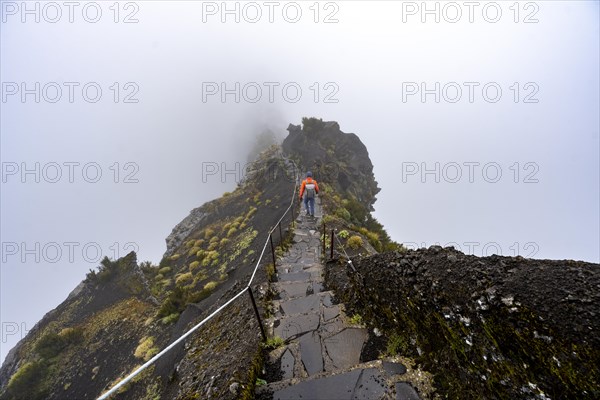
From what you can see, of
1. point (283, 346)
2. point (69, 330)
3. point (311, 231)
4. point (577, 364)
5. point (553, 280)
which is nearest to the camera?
point (577, 364)

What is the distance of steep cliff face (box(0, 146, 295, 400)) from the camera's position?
7.20 meters

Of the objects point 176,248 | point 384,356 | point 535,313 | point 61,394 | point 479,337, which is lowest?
point 61,394

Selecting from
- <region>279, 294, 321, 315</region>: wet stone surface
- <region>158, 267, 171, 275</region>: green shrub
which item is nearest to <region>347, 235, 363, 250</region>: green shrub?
<region>279, 294, 321, 315</region>: wet stone surface

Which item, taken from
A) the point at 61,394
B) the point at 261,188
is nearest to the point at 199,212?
the point at 261,188

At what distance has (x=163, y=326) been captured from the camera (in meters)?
15.9

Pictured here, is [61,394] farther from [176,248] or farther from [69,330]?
[176,248]

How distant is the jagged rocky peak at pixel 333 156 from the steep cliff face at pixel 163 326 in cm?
645

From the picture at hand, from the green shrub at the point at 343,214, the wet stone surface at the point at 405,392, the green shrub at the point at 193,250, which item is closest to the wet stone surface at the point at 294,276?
the wet stone surface at the point at 405,392

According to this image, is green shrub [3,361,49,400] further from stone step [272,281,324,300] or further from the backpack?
the backpack

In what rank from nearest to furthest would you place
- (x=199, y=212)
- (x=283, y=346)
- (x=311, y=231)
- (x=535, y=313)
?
(x=535, y=313) < (x=283, y=346) < (x=311, y=231) < (x=199, y=212)

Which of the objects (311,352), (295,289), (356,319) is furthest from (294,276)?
A: (311,352)

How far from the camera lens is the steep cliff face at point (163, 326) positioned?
7199mm

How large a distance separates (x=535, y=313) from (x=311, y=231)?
1364 cm

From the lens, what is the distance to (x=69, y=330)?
738 inches
